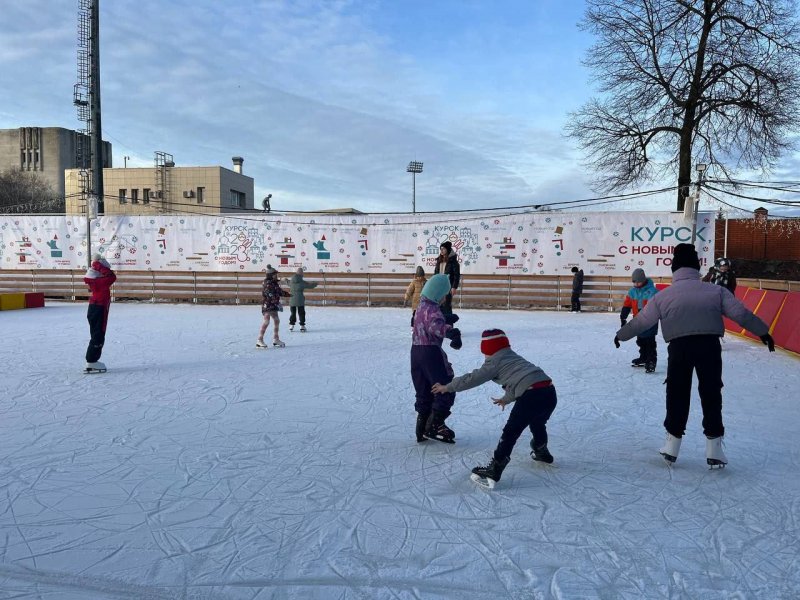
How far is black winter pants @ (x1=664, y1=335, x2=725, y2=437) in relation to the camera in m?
3.65

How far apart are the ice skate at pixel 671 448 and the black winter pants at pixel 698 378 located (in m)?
0.04

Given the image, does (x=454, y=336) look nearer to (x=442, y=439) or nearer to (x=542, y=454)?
(x=442, y=439)

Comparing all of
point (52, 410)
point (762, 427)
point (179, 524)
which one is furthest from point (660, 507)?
point (52, 410)

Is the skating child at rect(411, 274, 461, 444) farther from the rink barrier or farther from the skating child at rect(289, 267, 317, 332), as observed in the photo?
the rink barrier

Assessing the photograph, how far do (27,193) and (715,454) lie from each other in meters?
58.1

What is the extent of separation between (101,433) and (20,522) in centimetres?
Result: 165

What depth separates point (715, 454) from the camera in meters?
3.79

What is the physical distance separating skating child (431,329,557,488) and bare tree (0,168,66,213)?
44.6 metres

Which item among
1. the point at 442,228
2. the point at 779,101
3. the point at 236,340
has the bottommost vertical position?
the point at 236,340

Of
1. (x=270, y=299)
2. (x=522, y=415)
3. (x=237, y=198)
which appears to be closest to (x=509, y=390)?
(x=522, y=415)

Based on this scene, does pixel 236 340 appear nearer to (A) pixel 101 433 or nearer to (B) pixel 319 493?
(A) pixel 101 433

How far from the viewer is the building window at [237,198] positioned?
42.2m

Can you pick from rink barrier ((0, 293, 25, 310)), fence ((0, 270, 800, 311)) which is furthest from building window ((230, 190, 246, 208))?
rink barrier ((0, 293, 25, 310))

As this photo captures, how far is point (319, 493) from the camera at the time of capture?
340 centimetres
